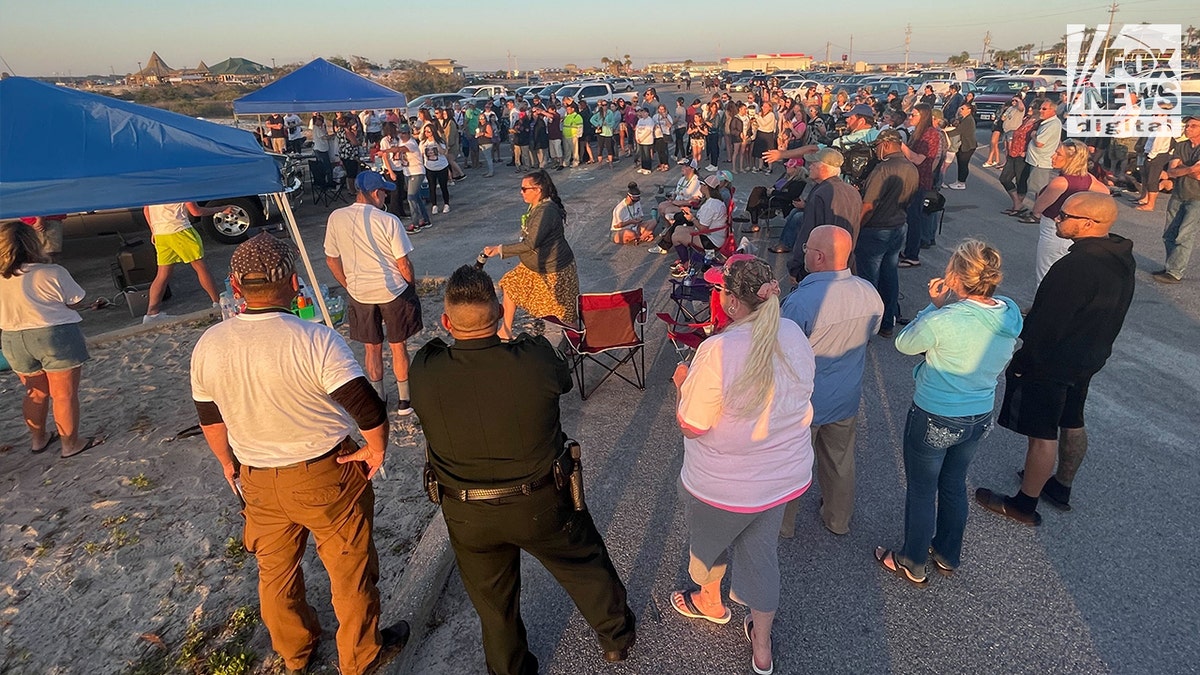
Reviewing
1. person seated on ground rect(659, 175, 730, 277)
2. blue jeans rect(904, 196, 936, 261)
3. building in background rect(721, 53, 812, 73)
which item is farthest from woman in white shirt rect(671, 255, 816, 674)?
building in background rect(721, 53, 812, 73)

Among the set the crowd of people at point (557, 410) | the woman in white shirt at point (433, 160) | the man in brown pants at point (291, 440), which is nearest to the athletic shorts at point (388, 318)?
the crowd of people at point (557, 410)

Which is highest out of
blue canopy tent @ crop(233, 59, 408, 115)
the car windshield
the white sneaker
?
the car windshield

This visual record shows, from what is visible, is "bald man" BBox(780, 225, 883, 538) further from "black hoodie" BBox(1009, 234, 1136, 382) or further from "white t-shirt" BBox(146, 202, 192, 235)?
"white t-shirt" BBox(146, 202, 192, 235)

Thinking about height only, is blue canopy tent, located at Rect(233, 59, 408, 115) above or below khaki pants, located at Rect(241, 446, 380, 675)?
above

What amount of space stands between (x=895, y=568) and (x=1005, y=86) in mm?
27838

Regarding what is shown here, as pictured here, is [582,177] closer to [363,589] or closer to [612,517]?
[612,517]

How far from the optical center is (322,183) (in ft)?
43.6

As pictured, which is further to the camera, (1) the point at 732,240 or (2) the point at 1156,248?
(2) the point at 1156,248

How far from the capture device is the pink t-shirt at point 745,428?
2174 mm

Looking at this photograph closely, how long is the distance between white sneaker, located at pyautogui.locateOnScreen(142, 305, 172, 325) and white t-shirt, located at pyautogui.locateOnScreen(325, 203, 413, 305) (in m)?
4.03

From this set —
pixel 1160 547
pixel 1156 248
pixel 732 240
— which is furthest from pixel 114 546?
pixel 1156 248

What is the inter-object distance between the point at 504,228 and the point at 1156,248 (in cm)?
953

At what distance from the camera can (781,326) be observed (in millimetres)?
2248

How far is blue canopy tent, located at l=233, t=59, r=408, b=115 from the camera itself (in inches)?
356
